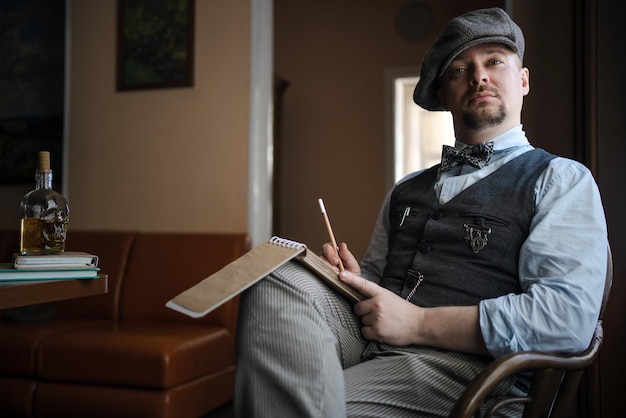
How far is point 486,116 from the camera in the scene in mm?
1451

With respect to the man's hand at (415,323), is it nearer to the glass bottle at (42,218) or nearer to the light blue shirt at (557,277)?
the light blue shirt at (557,277)

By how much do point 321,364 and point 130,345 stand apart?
157 cm

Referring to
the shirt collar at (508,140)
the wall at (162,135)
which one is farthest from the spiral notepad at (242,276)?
the wall at (162,135)

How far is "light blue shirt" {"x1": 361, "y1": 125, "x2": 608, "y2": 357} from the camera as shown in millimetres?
1128

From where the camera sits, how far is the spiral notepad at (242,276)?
39.8 inches

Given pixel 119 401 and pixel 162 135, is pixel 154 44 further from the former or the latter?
pixel 119 401

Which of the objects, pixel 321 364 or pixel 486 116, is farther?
pixel 486 116

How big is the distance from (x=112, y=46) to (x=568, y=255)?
3102 mm

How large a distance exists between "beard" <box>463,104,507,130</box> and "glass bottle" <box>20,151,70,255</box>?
1.22m

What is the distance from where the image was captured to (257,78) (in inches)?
127

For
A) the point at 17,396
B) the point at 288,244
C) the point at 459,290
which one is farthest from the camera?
the point at 17,396

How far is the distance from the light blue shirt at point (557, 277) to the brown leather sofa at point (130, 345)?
5.07 ft

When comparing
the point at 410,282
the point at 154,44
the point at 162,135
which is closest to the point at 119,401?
the point at 410,282

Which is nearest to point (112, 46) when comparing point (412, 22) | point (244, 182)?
point (244, 182)
